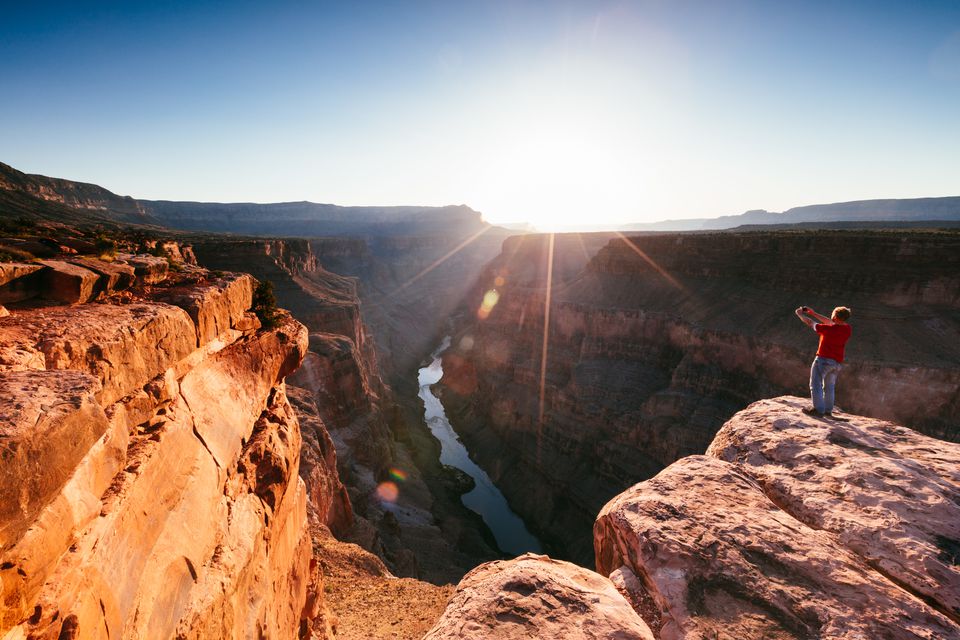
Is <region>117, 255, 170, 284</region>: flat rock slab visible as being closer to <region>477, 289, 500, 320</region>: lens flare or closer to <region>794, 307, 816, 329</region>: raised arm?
<region>794, 307, 816, 329</region>: raised arm

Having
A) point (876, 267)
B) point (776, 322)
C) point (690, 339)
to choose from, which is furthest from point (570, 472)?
point (876, 267)

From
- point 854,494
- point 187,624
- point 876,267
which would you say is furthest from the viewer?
point 876,267

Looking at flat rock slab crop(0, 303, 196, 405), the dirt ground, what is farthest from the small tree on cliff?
the dirt ground

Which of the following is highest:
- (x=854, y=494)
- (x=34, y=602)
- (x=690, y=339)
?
(x=854, y=494)

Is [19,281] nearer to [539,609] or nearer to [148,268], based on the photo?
[148,268]

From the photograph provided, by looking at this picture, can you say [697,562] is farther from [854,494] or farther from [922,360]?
[922,360]
